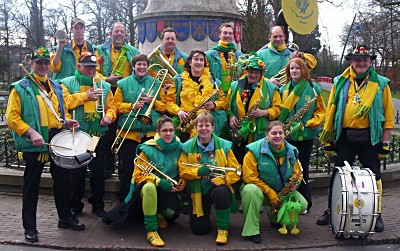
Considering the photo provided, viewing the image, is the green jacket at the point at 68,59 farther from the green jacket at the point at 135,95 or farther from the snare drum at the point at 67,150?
the snare drum at the point at 67,150

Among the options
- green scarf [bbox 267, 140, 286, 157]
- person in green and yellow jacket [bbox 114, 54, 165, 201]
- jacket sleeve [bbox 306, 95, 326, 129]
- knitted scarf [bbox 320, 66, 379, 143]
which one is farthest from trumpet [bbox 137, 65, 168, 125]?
knitted scarf [bbox 320, 66, 379, 143]

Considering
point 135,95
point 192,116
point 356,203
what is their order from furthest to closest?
point 135,95, point 192,116, point 356,203

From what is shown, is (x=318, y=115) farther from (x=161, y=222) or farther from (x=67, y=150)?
(x=67, y=150)

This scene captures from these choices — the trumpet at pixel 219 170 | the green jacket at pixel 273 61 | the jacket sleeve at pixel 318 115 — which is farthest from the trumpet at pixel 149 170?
the green jacket at pixel 273 61

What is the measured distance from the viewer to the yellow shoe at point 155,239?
17.3 feet

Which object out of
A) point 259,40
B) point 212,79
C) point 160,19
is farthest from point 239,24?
point 259,40

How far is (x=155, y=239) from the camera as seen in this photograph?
533cm

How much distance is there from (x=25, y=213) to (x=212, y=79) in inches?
107

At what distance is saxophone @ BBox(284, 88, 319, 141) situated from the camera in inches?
240

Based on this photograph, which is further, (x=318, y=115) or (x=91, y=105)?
(x=318, y=115)

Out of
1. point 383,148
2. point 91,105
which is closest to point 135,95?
point 91,105

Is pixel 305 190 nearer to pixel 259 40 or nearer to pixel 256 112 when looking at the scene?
pixel 256 112

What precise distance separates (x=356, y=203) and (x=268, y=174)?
987 millimetres

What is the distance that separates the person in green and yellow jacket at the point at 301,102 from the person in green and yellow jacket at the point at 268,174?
593 mm
